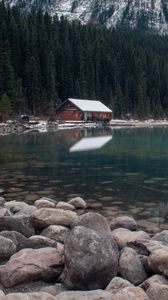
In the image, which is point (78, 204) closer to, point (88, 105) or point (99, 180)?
point (99, 180)

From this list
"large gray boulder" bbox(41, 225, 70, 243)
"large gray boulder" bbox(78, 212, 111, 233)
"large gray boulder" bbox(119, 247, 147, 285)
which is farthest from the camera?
"large gray boulder" bbox(41, 225, 70, 243)

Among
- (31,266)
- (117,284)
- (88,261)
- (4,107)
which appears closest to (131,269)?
(117,284)

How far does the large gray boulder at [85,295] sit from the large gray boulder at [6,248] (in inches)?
67.2

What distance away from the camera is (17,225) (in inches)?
375

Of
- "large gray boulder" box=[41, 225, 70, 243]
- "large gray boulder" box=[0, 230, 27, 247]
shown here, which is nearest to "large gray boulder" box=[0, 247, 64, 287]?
"large gray boulder" box=[0, 230, 27, 247]

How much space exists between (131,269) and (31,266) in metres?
1.75

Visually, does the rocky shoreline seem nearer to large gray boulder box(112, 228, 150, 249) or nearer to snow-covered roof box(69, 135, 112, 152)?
large gray boulder box(112, 228, 150, 249)

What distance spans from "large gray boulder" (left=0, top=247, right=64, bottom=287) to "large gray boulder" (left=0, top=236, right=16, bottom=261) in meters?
0.33

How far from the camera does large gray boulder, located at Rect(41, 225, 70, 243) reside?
9332 millimetres

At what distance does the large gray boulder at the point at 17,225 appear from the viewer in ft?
30.8

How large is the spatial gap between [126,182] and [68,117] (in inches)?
2973

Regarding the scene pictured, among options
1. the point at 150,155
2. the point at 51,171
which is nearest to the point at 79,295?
the point at 51,171

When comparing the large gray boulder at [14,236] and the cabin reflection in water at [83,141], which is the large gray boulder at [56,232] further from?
the cabin reflection in water at [83,141]

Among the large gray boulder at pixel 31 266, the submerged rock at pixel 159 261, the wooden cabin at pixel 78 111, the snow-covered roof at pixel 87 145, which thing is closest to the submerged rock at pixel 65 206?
the large gray boulder at pixel 31 266
